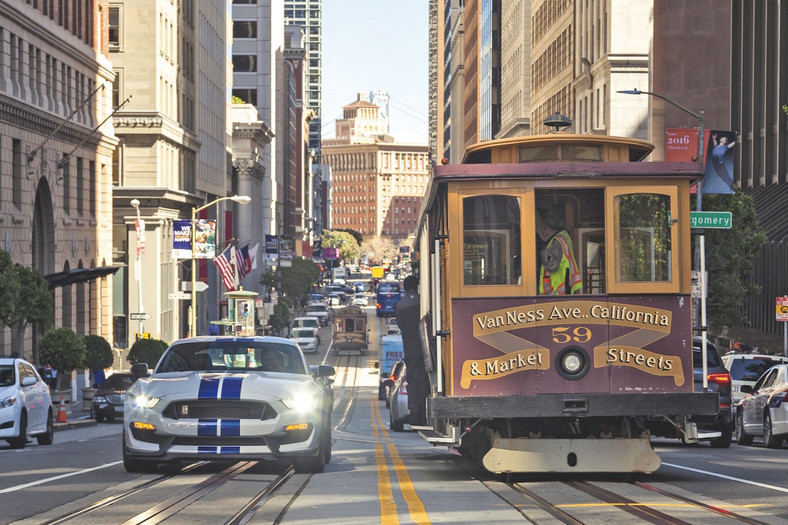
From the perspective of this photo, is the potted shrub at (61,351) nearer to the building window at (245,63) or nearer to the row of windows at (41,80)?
the row of windows at (41,80)

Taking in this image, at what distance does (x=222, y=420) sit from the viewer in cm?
1412

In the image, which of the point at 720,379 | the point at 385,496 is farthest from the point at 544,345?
→ the point at 720,379

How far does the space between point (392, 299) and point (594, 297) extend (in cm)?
12357

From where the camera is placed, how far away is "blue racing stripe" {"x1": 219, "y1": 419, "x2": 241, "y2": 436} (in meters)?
14.0

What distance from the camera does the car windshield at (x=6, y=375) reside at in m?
22.9

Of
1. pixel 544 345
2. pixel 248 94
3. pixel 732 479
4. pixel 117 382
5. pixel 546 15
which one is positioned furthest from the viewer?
pixel 248 94

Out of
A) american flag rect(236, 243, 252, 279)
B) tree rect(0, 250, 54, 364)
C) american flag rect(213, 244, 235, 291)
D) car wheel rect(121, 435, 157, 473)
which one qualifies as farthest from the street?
american flag rect(236, 243, 252, 279)

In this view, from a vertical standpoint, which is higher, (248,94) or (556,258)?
(248,94)

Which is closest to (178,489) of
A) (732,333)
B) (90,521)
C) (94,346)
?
(90,521)

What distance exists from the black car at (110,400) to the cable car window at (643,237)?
26.1m

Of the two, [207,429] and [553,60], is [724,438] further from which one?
[553,60]

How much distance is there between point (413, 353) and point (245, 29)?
135642 millimetres

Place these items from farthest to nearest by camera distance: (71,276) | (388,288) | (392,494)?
(388,288) < (71,276) < (392,494)

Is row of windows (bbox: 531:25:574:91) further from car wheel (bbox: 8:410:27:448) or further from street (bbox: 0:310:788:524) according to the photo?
street (bbox: 0:310:788:524)
